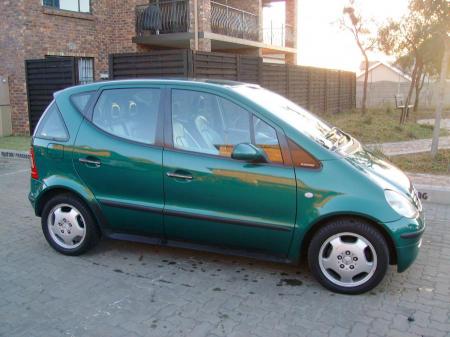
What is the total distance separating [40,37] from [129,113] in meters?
12.7

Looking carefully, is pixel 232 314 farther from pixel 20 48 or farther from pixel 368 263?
pixel 20 48

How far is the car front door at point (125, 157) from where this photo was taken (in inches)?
170

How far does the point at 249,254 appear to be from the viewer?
13.6 ft

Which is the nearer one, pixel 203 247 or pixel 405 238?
pixel 405 238

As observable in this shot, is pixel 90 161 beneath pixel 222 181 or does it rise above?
above

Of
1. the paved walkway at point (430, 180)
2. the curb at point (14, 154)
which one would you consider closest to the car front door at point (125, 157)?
the paved walkway at point (430, 180)

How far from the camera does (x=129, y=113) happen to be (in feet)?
14.8

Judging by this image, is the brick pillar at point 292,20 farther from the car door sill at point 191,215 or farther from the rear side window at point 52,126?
the car door sill at point 191,215

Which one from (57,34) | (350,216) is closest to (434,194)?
(350,216)

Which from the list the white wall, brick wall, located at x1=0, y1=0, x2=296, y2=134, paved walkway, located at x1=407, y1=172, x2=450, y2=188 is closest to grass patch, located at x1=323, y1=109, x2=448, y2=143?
paved walkway, located at x1=407, y1=172, x2=450, y2=188

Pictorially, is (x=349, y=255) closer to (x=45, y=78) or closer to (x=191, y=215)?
(x=191, y=215)

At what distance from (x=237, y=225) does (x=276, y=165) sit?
0.62 metres

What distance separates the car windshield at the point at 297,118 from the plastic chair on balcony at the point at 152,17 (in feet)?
48.9

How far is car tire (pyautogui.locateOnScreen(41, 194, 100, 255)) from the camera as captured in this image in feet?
15.3
